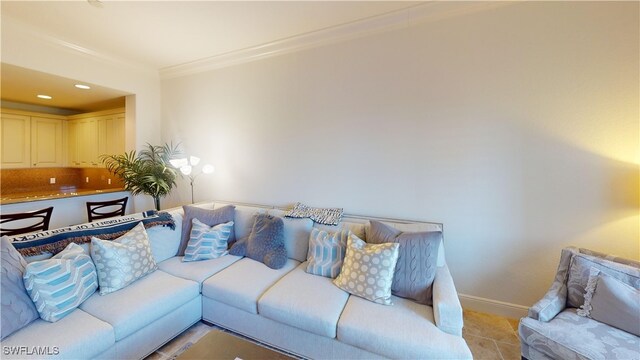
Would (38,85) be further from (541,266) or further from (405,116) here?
(541,266)

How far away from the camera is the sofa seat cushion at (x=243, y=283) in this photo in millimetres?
1941

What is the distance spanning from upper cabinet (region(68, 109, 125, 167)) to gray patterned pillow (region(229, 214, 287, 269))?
344cm

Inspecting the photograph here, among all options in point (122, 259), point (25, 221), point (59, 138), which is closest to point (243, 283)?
point (122, 259)

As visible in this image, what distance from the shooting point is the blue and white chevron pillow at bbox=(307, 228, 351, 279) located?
216 cm

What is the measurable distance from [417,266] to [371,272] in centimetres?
35

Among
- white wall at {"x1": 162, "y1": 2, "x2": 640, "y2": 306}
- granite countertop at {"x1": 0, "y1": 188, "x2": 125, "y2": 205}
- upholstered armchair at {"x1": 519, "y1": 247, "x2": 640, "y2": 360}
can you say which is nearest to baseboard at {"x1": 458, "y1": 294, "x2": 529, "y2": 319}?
white wall at {"x1": 162, "y1": 2, "x2": 640, "y2": 306}

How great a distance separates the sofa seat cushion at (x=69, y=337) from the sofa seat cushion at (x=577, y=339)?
2.66 meters

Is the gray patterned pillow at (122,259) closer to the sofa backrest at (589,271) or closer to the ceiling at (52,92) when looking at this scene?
the ceiling at (52,92)

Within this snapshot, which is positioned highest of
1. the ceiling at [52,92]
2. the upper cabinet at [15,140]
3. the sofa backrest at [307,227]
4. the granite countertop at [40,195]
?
the ceiling at [52,92]

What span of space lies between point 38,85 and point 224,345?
4.55 metres

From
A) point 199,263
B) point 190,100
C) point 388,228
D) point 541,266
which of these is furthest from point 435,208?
point 190,100

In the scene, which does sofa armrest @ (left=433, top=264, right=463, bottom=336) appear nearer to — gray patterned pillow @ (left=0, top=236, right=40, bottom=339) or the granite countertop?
gray patterned pillow @ (left=0, top=236, right=40, bottom=339)

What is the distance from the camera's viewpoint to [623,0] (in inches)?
73.8

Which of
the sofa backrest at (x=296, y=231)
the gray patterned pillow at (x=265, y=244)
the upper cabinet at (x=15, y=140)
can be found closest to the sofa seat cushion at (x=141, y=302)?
the sofa backrest at (x=296, y=231)
